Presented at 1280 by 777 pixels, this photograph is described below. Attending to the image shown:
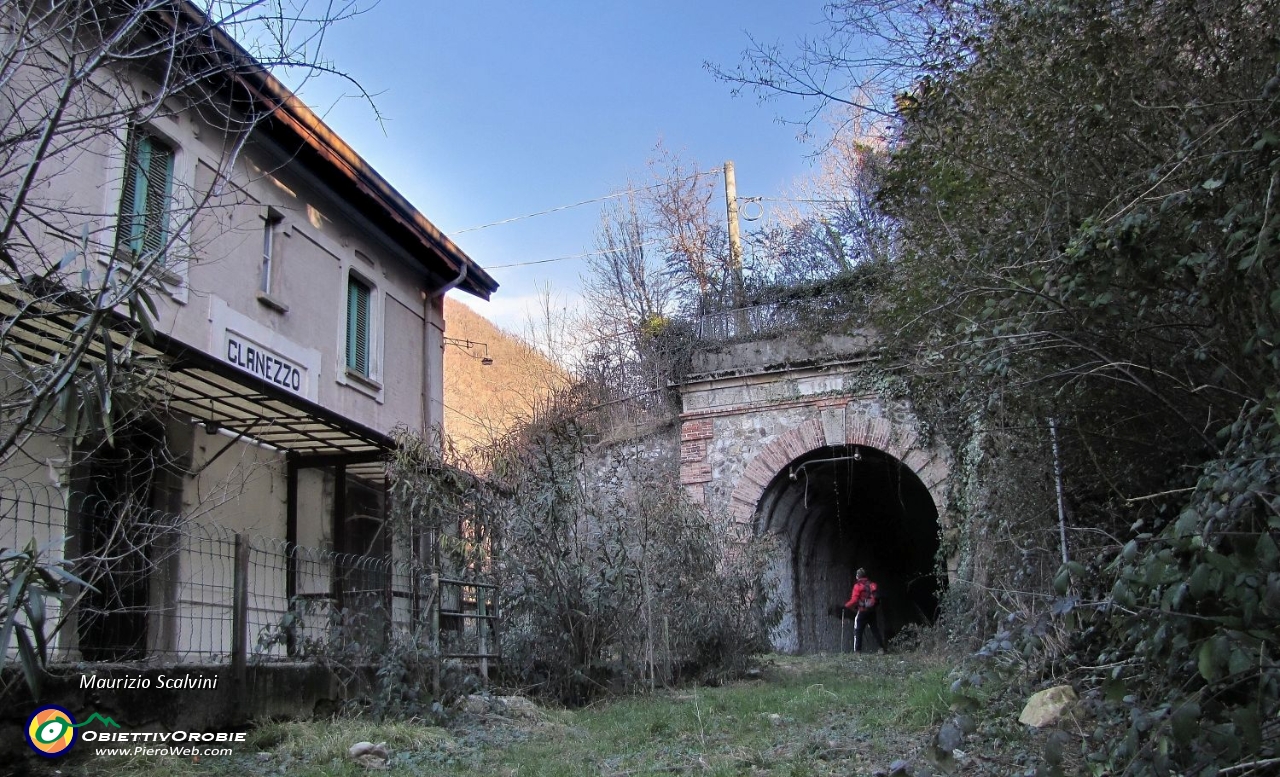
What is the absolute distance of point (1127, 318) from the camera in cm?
472

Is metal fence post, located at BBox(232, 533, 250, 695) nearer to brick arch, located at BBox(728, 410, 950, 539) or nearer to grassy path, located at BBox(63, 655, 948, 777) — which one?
grassy path, located at BBox(63, 655, 948, 777)

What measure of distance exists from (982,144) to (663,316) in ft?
36.7

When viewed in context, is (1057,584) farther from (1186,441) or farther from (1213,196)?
(1186,441)

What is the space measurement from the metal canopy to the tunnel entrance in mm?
5560

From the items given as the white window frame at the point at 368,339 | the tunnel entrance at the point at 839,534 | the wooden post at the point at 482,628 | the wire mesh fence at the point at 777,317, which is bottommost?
the wooden post at the point at 482,628

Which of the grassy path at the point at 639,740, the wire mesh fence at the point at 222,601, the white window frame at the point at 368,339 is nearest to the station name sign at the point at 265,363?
the white window frame at the point at 368,339

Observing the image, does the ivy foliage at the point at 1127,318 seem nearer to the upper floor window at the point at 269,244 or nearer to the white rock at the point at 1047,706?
the white rock at the point at 1047,706

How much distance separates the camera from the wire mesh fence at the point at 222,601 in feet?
20.0

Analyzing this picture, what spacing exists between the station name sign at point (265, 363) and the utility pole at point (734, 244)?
7.20 metres

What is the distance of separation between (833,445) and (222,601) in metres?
9.05

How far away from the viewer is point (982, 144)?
6.12 metres

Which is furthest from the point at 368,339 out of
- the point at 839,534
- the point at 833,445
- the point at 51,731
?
the point at 839,534

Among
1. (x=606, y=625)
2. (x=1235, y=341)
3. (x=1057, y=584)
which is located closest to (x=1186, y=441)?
(x=1235, y=341)

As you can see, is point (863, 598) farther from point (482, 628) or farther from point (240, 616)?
point (240, 616)
